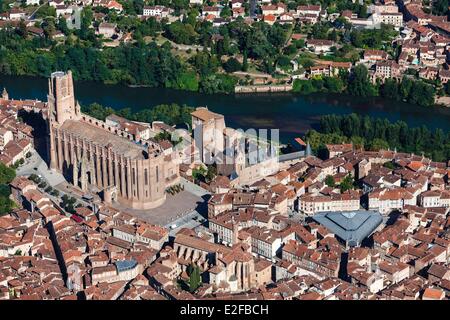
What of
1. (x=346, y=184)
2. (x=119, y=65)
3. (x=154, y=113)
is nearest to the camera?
(x=346, y=184)

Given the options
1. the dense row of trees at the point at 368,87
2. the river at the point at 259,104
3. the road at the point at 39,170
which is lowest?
the river at the point at 259,104

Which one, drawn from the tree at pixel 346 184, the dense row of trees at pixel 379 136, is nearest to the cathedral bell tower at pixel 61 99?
the dense row of trees at pixel 379 136

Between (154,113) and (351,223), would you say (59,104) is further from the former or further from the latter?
(351,223)

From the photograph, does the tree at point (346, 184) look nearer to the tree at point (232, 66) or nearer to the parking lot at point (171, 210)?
the parking lot at point (171, 210)

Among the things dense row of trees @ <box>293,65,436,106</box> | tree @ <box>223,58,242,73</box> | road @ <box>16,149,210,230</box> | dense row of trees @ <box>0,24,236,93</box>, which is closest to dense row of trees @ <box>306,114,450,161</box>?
road @ <box>16,149,210,230</box>

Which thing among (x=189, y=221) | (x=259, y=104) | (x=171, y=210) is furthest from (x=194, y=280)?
(x=259, y=104)

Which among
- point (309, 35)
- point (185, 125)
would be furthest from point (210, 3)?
point (185, 125)
